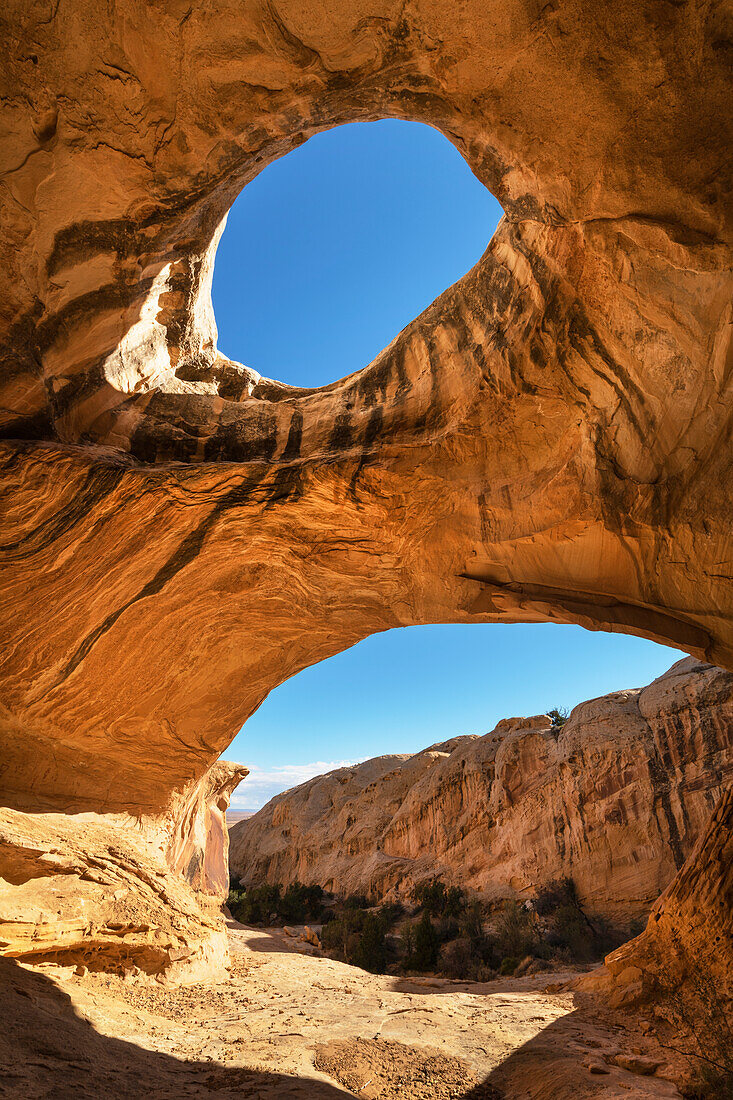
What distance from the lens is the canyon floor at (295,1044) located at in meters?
4.43

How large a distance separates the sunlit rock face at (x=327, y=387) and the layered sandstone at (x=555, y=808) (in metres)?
12.1

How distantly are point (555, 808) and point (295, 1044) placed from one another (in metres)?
17.9

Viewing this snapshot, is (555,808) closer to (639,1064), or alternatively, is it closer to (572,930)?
(572,930)

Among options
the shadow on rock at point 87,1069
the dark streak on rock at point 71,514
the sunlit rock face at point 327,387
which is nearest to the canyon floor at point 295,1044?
the shadow on rock at point 87,1069

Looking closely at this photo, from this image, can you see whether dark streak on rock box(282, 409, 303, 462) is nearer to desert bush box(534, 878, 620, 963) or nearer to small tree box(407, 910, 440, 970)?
small tree box(407, 910, 440, 970)

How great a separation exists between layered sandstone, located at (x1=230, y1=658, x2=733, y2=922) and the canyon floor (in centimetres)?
1160

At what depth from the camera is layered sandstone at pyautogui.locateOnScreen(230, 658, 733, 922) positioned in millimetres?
18016

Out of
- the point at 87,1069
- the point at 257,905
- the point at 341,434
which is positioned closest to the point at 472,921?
the point at 257,905

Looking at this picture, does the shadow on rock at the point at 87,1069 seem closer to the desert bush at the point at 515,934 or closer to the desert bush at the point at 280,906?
the desert bush at the point at 515,934

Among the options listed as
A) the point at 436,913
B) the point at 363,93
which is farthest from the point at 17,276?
the point at 436,913

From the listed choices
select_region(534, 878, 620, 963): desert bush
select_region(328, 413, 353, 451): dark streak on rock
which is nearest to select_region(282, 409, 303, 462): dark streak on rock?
select_region(328, 413, 353, 451): dark streak on rock

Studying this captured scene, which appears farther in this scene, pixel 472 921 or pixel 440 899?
pixel 440 899

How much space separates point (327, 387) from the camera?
8273 mm

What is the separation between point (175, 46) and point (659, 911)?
39.8ft
